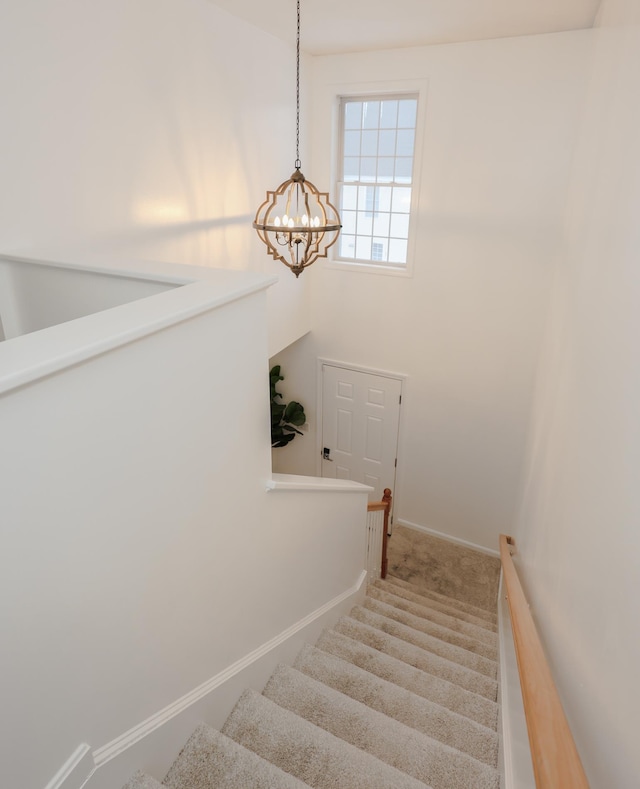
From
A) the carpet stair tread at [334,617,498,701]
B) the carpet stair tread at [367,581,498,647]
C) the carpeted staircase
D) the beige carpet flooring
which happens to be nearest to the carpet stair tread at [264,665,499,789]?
the carpeted staircase

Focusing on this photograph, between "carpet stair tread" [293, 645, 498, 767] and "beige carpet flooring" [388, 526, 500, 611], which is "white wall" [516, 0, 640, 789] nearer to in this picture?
"carpet stair tread" [293, 645, 498, 767]

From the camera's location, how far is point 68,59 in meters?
2.91

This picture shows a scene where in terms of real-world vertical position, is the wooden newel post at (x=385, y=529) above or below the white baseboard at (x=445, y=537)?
above

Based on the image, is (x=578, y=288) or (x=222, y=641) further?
(x=578, y=288)

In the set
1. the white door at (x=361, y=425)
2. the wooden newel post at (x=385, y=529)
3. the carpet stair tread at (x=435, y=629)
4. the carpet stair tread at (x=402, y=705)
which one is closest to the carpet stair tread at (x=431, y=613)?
the carpet stair tread at (x=435, y=629)

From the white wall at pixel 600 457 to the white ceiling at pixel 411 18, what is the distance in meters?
0.59

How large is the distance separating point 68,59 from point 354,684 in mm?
3681

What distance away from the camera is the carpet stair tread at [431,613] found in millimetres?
4121

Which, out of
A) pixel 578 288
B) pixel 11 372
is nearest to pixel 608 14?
pixel 578 288

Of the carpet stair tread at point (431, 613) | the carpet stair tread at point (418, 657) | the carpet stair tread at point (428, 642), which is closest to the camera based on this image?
the carpet stair tread at point (418, 657)

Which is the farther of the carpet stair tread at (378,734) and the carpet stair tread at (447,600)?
the carpet stair tread at (447,600)

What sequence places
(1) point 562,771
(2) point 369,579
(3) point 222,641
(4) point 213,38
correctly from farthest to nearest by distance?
(2) point 369,579, (4) point 213,38, (3) point 222,641, (1) point 562,771

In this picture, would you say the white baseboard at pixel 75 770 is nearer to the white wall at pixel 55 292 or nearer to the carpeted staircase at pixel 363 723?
the carpeted staircase at pixel 363 723

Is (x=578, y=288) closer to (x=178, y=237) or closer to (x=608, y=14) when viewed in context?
(x=608, y=14)
